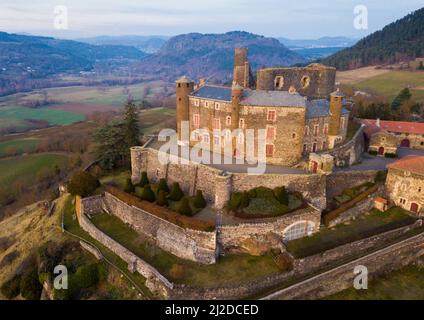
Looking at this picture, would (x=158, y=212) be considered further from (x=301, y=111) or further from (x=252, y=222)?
(x=301, y=111)

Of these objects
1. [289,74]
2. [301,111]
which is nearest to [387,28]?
[289,74]

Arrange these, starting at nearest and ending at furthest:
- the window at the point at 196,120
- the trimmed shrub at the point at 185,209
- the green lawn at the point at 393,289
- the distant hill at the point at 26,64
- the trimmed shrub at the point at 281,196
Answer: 1. the green lawn at the point at 393,289
2. the trimmed shrub at the point at 185,209
3. the trimmed shrub at the point at 281,196
4. the window at the point at 196,120
5. the distant hill at the point at 26,64

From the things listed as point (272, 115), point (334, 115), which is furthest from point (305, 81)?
point (272, 115)

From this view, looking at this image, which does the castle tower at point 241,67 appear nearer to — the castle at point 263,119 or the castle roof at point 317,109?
the castle at point 263,119

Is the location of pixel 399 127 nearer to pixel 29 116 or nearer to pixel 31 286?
pixel 31 286

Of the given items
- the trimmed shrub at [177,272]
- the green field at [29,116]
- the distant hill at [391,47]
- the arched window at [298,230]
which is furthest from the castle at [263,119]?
the distant hill at [391,47]

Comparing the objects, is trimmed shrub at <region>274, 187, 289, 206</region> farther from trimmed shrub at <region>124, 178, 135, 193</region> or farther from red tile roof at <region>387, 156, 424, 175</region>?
trimmed shrub at <region>124, 178, 135, 193</region>
